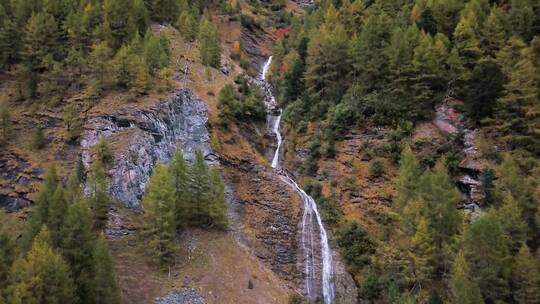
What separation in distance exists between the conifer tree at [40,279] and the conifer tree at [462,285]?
26.8m

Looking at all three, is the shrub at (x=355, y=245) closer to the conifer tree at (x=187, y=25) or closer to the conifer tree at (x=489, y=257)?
the conifer tree at (x=489, y=257)

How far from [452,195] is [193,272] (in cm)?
2281

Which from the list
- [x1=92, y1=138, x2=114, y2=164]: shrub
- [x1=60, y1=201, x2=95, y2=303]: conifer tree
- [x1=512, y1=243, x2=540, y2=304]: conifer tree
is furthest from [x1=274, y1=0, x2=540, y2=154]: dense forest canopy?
[x1=60, y1=201, x2=95, y2=303]: conifer tree

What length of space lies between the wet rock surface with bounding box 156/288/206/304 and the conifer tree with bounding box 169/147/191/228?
269 inches

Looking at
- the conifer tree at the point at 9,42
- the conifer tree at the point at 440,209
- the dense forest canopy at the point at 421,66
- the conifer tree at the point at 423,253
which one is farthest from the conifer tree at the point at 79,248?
the conifer tree at the point at 9,42

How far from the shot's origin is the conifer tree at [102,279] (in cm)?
3331

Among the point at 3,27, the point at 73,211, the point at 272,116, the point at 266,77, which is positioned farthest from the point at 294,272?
the point at 3,27

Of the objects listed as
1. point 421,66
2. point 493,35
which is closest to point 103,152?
point 421,66

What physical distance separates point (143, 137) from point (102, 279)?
66.0 feet

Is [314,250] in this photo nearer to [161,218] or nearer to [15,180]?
[161,218]

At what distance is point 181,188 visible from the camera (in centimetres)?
4388

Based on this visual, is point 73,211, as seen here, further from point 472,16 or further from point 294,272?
point 472,16

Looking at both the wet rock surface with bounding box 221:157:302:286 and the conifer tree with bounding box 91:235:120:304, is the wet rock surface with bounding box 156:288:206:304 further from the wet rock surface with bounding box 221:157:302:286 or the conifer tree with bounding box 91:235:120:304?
the wet rock surface with bounding box 221:157:302:286

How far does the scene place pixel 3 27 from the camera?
58.4 meters
